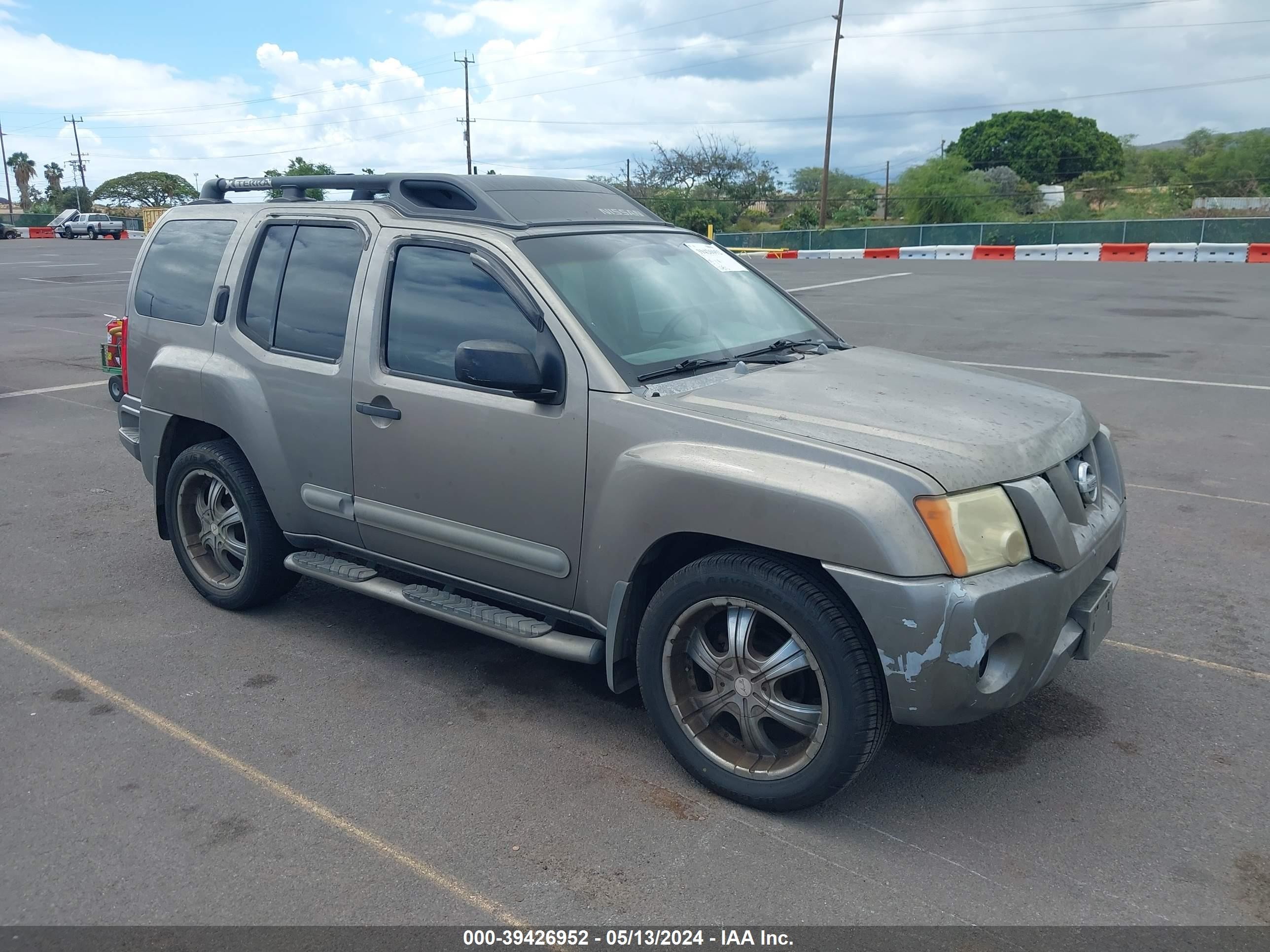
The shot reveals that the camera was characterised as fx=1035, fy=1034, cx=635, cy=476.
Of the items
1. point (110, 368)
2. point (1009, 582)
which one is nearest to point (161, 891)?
point (1009, 582)

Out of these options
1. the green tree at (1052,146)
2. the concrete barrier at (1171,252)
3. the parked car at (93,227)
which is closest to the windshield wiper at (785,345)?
the concrete barrier at (1171,252)

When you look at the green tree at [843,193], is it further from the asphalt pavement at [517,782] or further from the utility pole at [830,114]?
the asphalt pavement at [517,782]

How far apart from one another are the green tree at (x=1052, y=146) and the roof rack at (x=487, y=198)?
94954 millimetres

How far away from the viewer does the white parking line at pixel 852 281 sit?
23.2m

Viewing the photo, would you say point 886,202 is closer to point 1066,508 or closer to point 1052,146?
point 1052,146

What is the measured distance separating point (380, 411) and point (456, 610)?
843 millimetres

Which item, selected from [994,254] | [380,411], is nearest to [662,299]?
[380,411]

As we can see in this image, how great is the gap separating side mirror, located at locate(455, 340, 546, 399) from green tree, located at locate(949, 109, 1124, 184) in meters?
96.4

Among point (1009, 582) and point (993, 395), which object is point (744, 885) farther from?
point (993, 395)

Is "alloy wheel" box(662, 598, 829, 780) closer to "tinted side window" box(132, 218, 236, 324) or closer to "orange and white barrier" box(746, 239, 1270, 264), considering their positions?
"tinted side window" box(132, 218, 236, 324)

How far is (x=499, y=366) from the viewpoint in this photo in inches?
138

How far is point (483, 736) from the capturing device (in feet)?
12.6

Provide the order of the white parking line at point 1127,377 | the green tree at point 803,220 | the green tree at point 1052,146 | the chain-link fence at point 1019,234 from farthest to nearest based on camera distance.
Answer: the green tree at point 1052,146, the green tree at point 803,220, the chain-link fence at point 1019,234, the white parking line at point 1127,377

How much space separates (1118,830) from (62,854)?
325 cm
